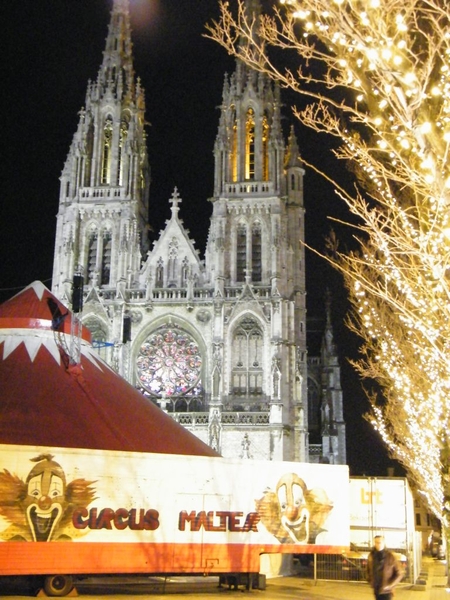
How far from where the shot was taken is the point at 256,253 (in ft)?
134

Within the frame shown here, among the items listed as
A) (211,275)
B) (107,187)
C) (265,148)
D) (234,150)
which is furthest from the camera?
(265,148)

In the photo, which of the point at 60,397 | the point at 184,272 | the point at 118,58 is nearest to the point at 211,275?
the point at 184,272

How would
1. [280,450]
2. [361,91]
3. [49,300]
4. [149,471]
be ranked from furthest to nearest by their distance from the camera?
[280,450] < [49,300] < [149,471] < [361,91]

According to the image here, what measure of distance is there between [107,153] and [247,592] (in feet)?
112

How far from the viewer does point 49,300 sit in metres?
21.5

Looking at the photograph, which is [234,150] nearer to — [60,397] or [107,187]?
[107,187]

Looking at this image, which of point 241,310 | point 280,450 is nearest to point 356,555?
point 280,450

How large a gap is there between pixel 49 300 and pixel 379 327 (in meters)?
10.5

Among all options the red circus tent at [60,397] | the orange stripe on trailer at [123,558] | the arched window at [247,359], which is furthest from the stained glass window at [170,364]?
the orange stripe on trailer at [123,558]

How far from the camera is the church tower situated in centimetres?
4094

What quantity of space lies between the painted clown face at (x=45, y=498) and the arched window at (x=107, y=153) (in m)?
31.5

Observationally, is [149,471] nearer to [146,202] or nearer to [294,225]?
[294,225]

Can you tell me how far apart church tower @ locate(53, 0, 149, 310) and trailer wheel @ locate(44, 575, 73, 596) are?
26720 mm

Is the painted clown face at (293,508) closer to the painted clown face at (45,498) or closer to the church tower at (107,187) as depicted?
the painted clown face at (45,498)
